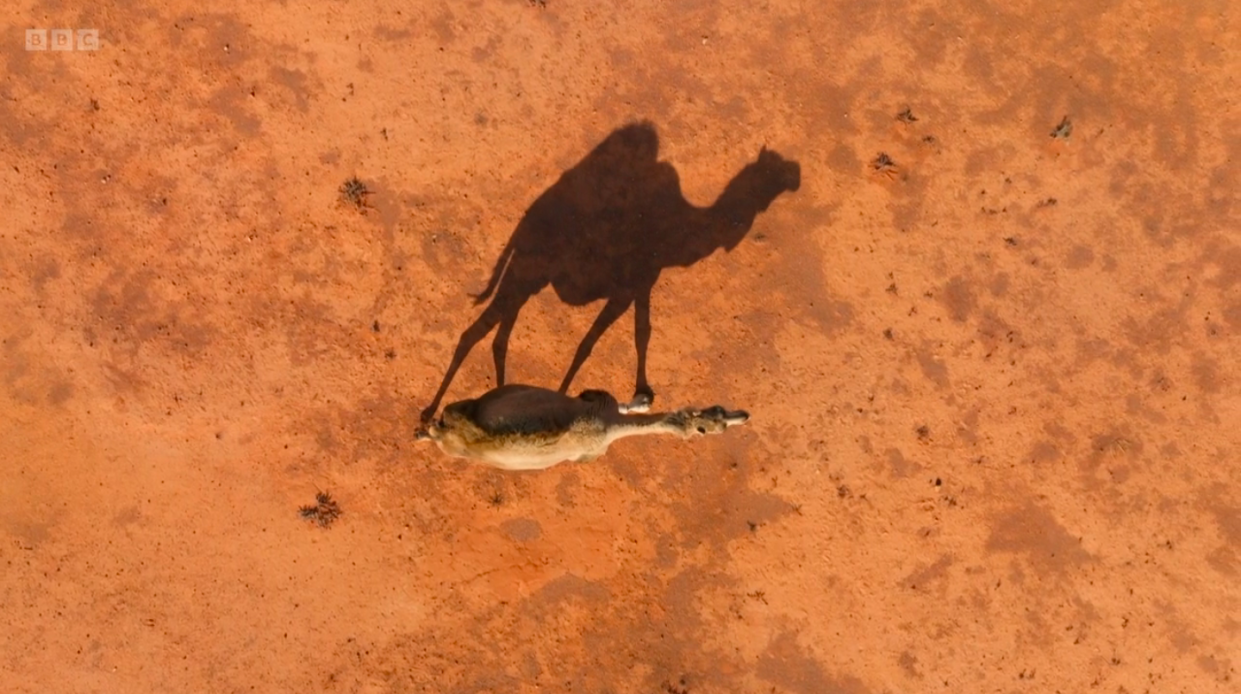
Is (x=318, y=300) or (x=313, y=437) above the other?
(x=318, y=300)

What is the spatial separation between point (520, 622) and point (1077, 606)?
24.7ft

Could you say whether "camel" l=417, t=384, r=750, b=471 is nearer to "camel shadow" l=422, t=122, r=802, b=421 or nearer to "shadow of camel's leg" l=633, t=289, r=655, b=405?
"shadow of camel's leg" l=633, t=289, r=655, b=405

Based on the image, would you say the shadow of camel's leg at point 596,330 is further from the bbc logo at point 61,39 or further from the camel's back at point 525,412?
the bbc logo at point 61,39

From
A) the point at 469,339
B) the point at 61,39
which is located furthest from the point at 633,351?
the point at 61,39

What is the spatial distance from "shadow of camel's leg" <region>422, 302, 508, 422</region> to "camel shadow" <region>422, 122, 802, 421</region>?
1cm

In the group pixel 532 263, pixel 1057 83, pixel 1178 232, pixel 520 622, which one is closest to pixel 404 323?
pixel 532 263

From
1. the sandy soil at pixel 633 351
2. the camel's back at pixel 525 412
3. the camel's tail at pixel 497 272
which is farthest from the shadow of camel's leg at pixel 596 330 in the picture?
the camel's back at pixel 525 412

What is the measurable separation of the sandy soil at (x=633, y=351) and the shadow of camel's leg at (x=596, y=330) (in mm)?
135

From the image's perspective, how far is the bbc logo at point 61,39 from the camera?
9.04 m

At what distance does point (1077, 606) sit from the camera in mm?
9000

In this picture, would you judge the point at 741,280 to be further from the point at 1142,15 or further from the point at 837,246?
the point at 1142,15

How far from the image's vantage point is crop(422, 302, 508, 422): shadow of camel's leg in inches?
358

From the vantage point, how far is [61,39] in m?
9.05

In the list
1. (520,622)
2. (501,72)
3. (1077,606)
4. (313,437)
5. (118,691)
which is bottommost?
(118,691)
